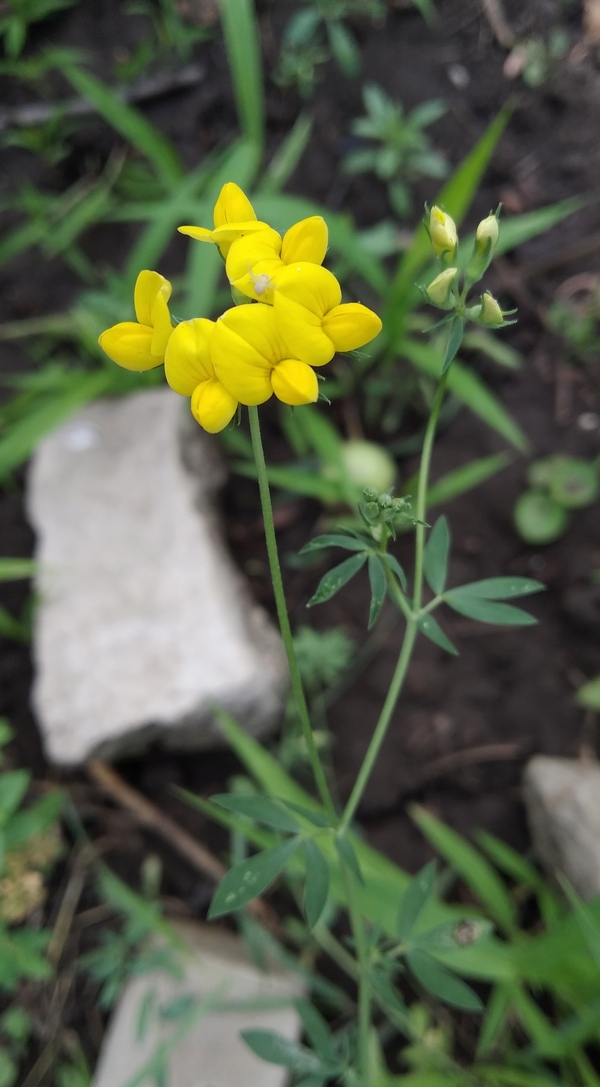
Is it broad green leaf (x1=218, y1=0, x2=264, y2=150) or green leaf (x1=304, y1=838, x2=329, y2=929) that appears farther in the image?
broad green leaf (x1=218, y1=0, x2=264, y2=150)

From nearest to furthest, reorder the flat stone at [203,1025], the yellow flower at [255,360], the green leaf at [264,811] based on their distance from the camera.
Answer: the yellow flower at [255,360] < the green leaf at [264,811] < the flat stone at [203,1025]

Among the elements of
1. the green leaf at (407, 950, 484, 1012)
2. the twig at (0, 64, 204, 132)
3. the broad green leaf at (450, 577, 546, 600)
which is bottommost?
the green leaf at (407, 950, 484, 1012)

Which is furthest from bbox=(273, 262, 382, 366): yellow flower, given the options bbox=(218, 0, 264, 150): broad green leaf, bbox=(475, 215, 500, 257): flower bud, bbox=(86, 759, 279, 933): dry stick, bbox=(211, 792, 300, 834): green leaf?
bbox=(218, 0, 264, 150): broad green leaf

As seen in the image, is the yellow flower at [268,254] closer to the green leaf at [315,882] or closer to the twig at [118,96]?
the green leaf at [315,882]

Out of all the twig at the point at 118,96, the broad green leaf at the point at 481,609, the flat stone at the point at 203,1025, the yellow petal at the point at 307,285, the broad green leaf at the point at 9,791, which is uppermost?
the twig at the point at 118,96

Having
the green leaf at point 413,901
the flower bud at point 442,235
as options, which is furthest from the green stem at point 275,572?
the flower bud at point 442,235

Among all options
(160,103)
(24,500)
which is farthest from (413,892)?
(160,103)

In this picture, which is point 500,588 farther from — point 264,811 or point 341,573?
point 264,811

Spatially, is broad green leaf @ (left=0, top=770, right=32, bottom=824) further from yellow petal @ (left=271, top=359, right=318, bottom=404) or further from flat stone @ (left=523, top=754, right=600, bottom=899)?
flat stone @ (left=523, top=754, right=600, bottom=899)
